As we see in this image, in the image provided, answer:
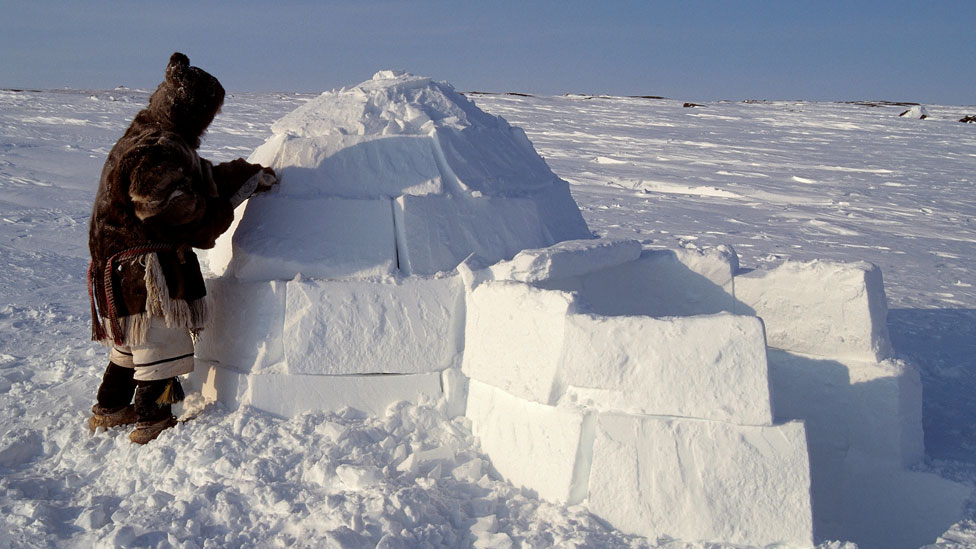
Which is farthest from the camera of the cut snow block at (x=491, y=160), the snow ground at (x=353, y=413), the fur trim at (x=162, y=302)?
the cut snow block at (x=491, y=160)

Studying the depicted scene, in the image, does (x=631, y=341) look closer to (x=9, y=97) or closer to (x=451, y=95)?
(x=451, y=95)

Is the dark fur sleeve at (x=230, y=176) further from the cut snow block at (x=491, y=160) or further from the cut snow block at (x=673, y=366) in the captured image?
the cut snow block at (x=673, y=366)

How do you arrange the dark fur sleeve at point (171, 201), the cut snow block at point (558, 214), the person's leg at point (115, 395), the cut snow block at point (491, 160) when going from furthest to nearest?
the cut snow block at point (558, 214), the cut snow block at point (491, 160), the person's leg at point (115, 395), the dark fur sleeve at point (171, 201)

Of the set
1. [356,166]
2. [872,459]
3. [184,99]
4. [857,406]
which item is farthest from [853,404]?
[184,99]

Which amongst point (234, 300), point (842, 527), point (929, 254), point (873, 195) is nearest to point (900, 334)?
point (842, 527)

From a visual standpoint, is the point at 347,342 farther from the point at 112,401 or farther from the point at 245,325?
the point at 112,401

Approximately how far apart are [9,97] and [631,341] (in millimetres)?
22698

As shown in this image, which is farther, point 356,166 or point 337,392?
point 356,166

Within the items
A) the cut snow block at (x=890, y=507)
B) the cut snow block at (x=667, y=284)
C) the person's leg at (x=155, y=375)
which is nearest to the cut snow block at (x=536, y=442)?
the cut snow block at (x=667, y=284)

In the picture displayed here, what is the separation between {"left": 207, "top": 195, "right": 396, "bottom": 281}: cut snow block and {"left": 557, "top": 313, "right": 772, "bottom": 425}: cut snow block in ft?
3.35

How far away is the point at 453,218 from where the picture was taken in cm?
334

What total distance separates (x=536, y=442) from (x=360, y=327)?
2.90 ft

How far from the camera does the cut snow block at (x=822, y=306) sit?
129 inches

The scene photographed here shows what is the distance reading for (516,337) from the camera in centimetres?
280
